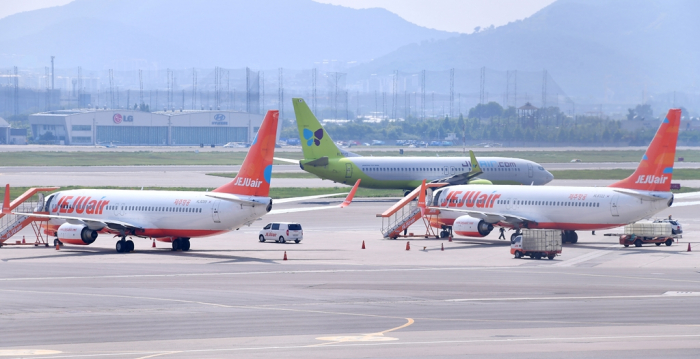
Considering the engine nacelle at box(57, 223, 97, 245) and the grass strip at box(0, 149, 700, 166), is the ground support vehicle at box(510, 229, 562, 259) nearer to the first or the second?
the engine nacelle at box(57, 223, 97, 245)

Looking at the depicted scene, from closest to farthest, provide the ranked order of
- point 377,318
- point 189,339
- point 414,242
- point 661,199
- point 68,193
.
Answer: point 189,339 → point 377,318 → point 661,199 → point 68,193 → point 414,242

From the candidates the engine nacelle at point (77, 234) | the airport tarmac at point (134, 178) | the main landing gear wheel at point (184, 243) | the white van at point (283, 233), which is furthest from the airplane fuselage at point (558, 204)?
the airport tarmac at point (134, 178)

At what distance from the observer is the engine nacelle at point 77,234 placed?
5488 centimetres

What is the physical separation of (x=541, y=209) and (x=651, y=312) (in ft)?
95.2

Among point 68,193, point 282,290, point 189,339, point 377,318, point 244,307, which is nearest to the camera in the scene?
point 189,339

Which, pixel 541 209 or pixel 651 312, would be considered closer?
pixel 651 312

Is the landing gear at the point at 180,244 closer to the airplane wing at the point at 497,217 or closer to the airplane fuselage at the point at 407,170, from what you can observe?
the airplane wing at the point at 497,217

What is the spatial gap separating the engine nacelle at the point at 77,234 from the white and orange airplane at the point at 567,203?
78.2 feet

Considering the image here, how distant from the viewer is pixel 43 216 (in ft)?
186

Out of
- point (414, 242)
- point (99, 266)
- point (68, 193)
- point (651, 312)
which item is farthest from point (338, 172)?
point (651, 312)

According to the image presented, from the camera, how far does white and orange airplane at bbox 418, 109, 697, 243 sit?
56.8 metres

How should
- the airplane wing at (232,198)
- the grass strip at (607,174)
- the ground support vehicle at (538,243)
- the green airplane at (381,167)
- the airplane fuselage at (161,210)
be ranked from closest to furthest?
1. the airplane wing at (232,198)
2. the airplane fuselage at (161,210)
3. the ground support vehicle at (538,243)
4. the green airplane at (381,167)
5. the grass strip at (607,174)

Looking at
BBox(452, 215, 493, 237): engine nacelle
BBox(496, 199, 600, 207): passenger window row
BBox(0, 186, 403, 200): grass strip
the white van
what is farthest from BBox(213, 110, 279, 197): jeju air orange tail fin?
BBox(0, 186, 403, 200): grass strip

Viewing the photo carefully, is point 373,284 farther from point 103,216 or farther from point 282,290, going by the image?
point 103,216
